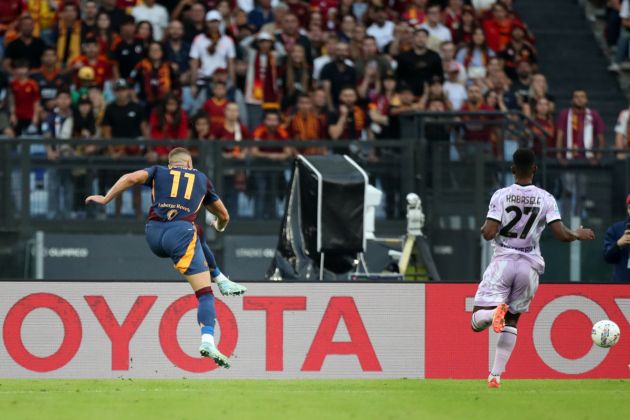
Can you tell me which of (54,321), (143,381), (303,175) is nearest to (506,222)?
(143,381)

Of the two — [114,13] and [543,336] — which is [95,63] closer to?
[114,13]

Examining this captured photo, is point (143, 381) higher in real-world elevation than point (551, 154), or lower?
lower

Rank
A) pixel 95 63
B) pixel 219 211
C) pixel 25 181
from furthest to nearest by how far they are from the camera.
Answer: pixel 95 63, pixel 25 181, pixel 219 211

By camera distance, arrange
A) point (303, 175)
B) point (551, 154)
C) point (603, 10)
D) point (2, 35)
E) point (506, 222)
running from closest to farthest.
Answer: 1. point (506, 222)
2. point (303, 175)
3. point (551, 154)
4. point (2, 35)
5. point (603, 10)

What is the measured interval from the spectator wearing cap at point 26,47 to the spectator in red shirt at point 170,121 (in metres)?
2.21

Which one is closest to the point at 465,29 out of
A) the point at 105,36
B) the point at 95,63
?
the point at 105,36

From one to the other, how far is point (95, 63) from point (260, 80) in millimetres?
2395

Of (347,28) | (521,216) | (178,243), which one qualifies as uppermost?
(347,28)

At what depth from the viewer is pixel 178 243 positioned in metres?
14.0

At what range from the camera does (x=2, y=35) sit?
22.9 meters

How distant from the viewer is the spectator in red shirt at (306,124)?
2139 centimetres

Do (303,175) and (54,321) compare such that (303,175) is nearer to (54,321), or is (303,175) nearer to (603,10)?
(54,321)

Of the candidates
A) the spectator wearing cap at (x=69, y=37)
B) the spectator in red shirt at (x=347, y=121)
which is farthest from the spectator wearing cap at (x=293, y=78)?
the spectator wearing cap at (x=69, y=37)

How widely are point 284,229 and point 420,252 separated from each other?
1944mm
